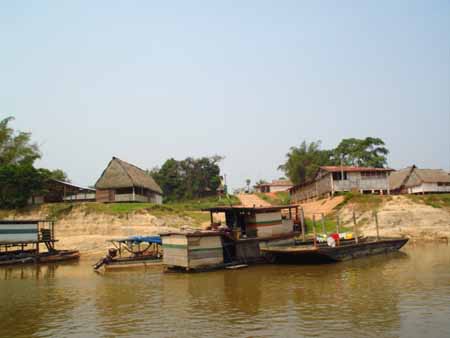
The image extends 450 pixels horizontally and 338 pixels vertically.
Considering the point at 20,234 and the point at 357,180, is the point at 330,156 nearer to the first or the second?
the point at 357,180

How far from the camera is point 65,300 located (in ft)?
56.5

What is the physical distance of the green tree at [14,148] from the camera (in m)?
52.4

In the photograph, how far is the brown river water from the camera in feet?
39.5

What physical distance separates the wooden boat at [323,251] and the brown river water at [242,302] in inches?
30.9

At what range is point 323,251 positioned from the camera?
79.7 feet

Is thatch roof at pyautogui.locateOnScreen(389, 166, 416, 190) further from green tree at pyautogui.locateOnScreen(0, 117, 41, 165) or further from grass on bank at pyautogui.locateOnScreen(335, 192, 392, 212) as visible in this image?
green tree at pyautogui.locateOnScreen(0, 117, 41, 165)

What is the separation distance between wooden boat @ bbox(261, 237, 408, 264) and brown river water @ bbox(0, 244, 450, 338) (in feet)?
2.57

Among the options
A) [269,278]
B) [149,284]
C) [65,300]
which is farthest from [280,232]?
[65,300]

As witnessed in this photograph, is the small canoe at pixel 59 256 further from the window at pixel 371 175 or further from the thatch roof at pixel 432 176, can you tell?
the thatch roof at pixel 432 176

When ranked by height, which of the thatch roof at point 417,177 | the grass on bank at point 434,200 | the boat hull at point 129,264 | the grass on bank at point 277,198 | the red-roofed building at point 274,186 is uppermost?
the red-roofed building at point 274,186

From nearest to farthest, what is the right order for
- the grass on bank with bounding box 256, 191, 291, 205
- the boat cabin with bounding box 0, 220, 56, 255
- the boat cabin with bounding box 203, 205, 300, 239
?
the boat cabin with bounding box 203, 205, 300, 239, the boat cabin with bounding box 0, 220, 56, 255, the grass on bank with bounding box 256, 191, 291, 205

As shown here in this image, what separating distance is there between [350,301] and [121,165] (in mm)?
37634

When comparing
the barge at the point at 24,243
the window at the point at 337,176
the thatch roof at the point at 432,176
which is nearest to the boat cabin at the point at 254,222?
the barge at the point at 24,243

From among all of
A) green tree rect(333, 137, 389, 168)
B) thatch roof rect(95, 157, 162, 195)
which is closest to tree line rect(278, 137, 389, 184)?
green tree rect(333, 137, 389, 168)
